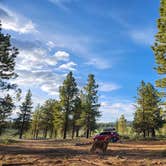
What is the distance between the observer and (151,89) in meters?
64.0

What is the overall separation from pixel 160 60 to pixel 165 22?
13.5 feet

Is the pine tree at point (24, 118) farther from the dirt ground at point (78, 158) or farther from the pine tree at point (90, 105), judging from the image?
the dirt ground at point (78, 158)

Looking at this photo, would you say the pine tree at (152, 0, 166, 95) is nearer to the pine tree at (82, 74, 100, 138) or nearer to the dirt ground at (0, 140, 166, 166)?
the dirt ground at (0, 140, 166, 166)

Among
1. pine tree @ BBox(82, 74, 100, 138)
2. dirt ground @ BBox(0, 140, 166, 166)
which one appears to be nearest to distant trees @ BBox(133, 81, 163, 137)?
pine tree @ BBox(82, 74, 100, 138)

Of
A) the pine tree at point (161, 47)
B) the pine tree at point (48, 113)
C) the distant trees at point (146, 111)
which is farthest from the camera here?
the pine tree at point (48, 113)

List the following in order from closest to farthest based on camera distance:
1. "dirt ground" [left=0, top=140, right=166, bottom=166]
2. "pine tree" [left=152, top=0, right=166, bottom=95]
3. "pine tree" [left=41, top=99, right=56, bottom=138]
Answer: "dirt ground" [left=0, top=140, right=166, bottom=166] → "pine tree" [left=152, top=0, right=166, bottom=95] → "pine tree" [left=41, top=99, right=56, bottom=138]

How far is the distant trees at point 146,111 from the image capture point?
202 ft

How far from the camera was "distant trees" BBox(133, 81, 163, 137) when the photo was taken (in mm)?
61438

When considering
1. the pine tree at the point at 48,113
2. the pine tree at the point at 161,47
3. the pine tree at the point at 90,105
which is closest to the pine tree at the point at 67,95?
the pine tree at the point at 90,105

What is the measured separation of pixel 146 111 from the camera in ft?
203

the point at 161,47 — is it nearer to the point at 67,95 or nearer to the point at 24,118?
the point at 67,95

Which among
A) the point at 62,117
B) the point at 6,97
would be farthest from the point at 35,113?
the point at 6,97

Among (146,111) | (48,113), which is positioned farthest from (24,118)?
(146,111)

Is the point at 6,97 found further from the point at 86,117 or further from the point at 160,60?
the point at 86,117
